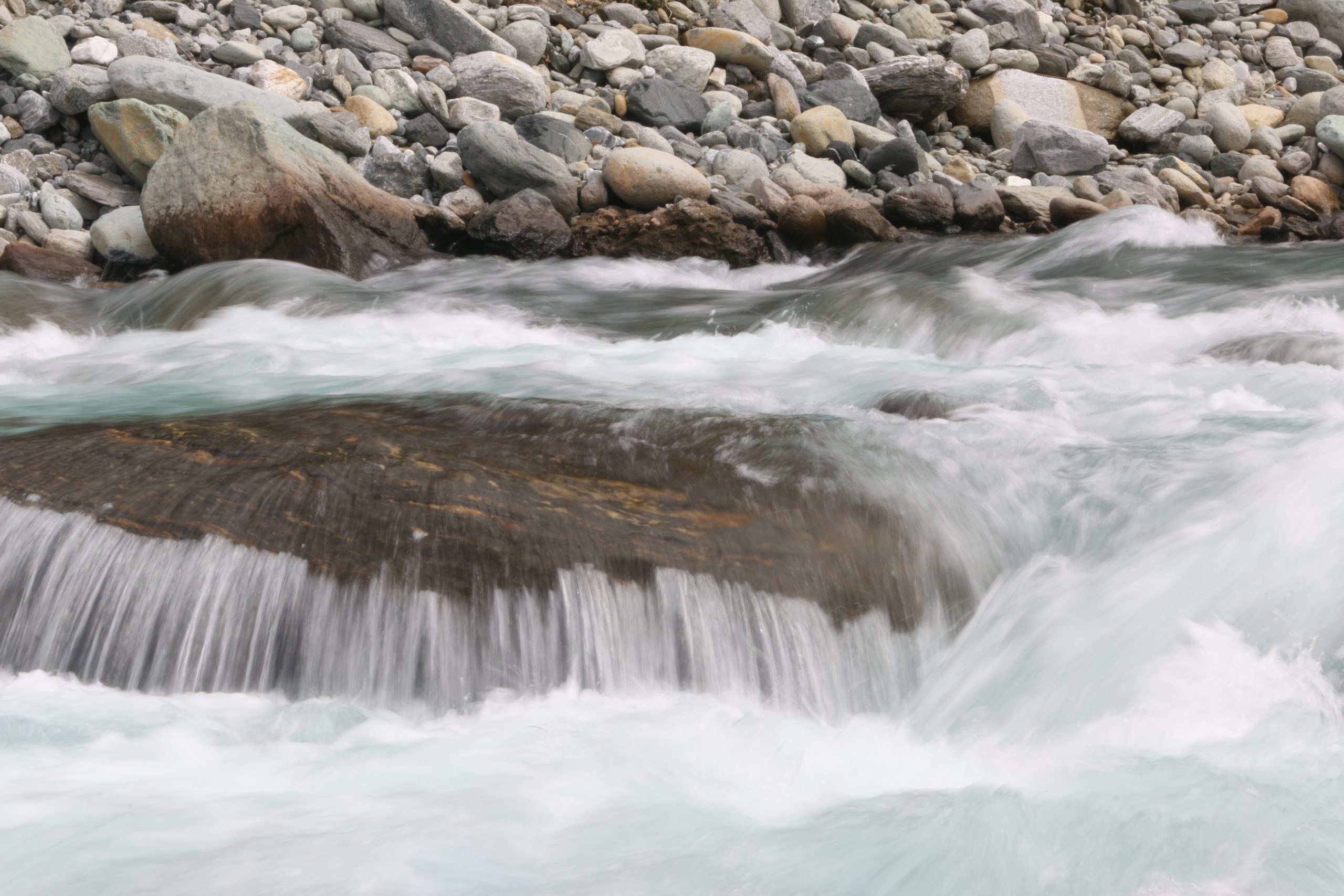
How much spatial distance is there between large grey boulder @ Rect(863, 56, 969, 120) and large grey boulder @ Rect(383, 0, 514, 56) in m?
3.58

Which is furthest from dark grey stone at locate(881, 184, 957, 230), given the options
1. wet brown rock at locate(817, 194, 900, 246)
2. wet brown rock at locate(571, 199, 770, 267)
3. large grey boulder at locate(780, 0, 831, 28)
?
large grey boulder at locate(780, 0, 831, 28)

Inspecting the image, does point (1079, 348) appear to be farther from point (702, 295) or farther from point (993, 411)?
point (702, 295)

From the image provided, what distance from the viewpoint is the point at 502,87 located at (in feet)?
30.3

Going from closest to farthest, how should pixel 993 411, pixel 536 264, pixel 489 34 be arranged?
pixel 993 411
pixel 536 264
pixel 489 34

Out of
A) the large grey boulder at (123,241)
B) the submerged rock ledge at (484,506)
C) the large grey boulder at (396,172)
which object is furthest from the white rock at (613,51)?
the submerged rock ledge at (484,506)

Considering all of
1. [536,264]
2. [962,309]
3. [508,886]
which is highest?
[508,886]

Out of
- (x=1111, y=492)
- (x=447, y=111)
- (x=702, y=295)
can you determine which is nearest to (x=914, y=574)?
(x=1111, y=492)

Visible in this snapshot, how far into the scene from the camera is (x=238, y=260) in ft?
22.8

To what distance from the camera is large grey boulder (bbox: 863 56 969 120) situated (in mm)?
11070

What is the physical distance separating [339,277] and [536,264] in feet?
4.37

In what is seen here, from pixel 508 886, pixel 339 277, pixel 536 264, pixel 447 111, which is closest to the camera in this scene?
pixel 508 886

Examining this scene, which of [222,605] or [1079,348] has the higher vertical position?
[222,605]

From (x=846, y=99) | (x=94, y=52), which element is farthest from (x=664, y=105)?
(x=94, y=52)

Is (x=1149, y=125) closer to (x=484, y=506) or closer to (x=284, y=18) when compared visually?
(x=284, y=18)
